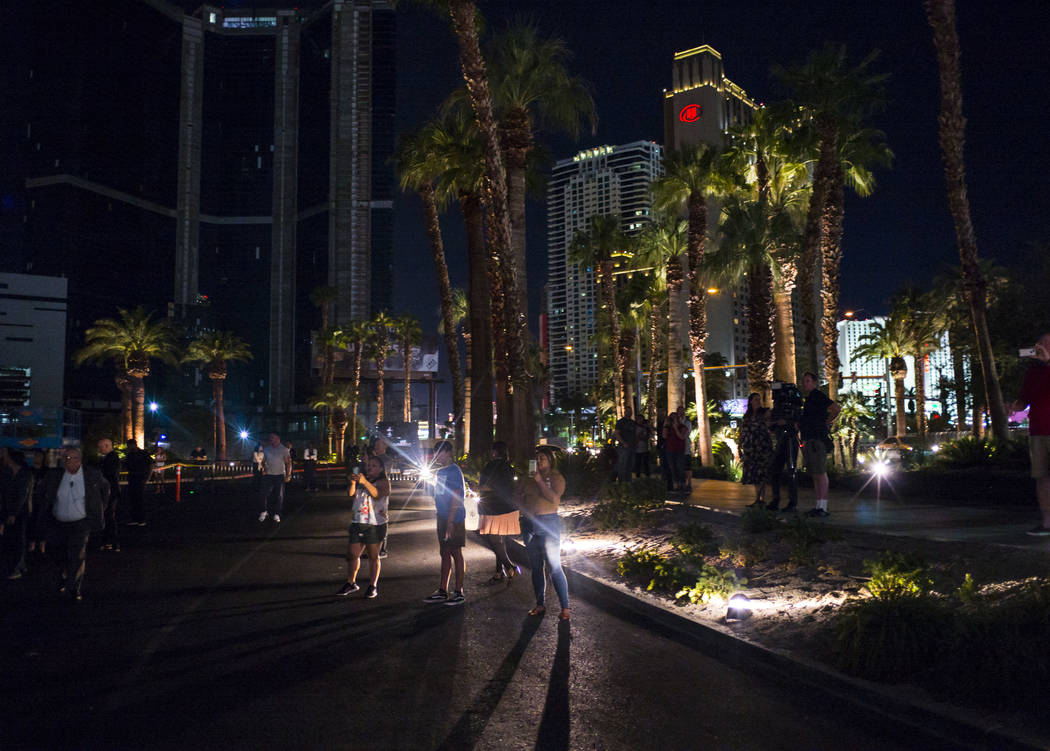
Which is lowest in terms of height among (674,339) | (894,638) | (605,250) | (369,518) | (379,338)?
(894,638)

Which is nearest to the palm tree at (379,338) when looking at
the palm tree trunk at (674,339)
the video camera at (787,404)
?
the palm tree trunk at (674,339)

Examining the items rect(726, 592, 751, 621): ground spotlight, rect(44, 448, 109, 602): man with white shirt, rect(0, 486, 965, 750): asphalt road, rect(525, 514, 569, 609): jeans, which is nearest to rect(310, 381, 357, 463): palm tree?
rect(44, 448, 109, 602): man with white shirt

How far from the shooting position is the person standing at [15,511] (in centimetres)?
1161

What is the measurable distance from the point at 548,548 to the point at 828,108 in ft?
65.5

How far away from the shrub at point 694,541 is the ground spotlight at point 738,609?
2294 mm

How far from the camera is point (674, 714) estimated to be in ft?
17.3

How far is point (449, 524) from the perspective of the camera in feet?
29.7

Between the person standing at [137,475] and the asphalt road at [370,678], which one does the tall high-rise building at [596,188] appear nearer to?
the person standing at [137,475]

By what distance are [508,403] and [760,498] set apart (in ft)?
38.7

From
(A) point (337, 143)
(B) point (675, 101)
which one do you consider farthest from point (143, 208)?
(B) point (675, 101)

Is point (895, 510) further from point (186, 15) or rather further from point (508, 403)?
point (186, 15)

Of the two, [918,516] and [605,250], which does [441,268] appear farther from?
[918,516]

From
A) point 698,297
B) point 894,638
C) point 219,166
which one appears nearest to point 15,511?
point 894,638

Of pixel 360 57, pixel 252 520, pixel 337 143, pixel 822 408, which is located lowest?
pixel 252 520
